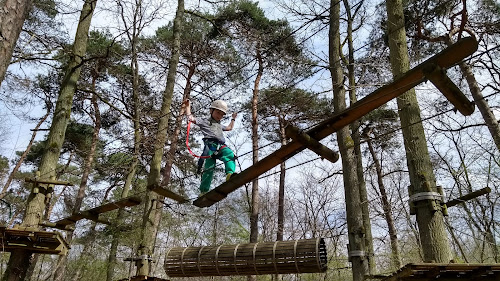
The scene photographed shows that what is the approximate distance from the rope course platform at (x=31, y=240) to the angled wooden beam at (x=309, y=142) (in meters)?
3.61

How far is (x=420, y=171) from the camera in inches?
174

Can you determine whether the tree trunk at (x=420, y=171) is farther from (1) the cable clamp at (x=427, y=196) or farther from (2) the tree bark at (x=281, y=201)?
(2) the tree bark at (x=281, y=201)

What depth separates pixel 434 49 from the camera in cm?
939

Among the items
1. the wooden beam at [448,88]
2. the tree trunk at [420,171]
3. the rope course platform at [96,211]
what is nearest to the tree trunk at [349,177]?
the tree trunk at [420,171]

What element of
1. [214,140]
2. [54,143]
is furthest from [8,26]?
[54,143]

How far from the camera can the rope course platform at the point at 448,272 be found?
3.35m

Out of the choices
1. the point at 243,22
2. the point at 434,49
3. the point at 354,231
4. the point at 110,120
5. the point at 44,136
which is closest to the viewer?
the point at 354,231

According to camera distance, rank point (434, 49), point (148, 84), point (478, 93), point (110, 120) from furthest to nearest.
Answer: point (110, 120) < point (148, 84) < point (434, 49) < point (478, 93)

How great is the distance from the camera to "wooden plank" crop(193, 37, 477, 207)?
2896 millimetres

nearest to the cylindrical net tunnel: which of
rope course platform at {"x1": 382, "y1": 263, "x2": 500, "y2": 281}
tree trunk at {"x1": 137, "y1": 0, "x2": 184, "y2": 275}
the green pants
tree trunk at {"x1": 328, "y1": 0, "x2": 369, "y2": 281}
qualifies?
the green pants

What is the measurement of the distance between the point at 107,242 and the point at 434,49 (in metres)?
12.5

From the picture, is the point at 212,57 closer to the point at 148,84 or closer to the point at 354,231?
the point at 148,84

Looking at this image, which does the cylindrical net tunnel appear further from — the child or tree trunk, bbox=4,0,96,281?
tree trunk, bbox=4,0,96,281

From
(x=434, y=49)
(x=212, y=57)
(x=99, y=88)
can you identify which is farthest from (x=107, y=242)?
(x=434, y=49)
